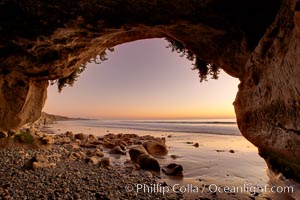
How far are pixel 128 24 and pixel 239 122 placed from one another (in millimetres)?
5058

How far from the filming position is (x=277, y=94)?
497 centimetres

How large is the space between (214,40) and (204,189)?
5238 millimetres

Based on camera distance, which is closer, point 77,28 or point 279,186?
point 279,186

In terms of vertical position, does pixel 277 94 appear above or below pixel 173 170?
above

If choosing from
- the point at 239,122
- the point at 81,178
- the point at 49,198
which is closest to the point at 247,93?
the point at 239,122

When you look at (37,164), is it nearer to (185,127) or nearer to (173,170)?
(173,170)

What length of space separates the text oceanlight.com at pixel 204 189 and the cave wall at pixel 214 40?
28.2 inches

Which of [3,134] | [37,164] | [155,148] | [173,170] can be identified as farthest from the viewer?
[155,148]

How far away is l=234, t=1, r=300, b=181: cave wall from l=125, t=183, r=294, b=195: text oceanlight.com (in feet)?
2.14

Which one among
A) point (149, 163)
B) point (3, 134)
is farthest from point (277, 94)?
point (3, 134)

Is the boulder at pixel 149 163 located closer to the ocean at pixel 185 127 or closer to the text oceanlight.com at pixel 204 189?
the text oceanlight.com at pixel 204 189

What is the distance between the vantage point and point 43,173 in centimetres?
683

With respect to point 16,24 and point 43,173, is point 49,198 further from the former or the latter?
point 16,24

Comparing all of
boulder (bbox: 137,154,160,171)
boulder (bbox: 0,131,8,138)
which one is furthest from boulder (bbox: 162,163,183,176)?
boulder (bbox: 0,131,8,138)
